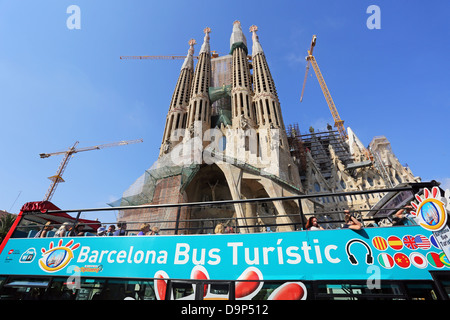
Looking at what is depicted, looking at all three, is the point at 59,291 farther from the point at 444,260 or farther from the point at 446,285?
the point at 444,260

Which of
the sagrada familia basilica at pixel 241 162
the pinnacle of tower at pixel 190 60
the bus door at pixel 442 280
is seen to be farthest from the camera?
the pinnacle of tower at pixel 190 60

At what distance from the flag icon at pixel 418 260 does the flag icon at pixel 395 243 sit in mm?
201

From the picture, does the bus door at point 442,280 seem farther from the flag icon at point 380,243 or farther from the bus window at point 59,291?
the bus window at point 59,291

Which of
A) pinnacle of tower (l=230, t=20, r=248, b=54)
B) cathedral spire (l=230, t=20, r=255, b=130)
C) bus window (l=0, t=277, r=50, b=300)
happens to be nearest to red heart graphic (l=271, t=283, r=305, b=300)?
bus window (l=0, t=277, r=50, b=300)

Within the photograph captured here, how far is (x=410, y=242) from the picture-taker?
374 cm

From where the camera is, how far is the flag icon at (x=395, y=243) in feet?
12.2

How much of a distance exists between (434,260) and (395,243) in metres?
0.58

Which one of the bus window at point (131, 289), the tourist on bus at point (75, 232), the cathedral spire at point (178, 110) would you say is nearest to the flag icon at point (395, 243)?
the bus window at point (131, 289)

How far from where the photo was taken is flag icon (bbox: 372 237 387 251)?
375cm

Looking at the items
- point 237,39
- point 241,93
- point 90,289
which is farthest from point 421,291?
point 237,39

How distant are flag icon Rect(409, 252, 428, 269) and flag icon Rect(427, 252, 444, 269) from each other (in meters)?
0.09

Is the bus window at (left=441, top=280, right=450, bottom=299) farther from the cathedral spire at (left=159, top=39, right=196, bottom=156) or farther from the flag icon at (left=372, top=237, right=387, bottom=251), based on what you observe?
the cathedral spire at (left=159, top=39, right=196, bottom=156)
